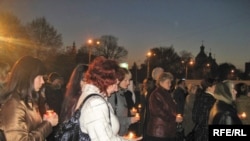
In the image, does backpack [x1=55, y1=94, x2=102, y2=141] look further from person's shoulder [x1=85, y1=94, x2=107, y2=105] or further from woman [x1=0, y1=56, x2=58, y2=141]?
woman [x1=0, y1=56, x2=58, y2=141]

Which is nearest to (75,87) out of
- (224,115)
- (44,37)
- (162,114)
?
(224,115)

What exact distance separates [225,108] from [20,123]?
295 cm

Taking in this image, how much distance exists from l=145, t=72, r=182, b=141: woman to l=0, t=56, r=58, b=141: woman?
318cm

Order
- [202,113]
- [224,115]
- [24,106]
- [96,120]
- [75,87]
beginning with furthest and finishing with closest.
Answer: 1. [202,113]
2. [224,115]
3. [75,87]
4. [24,106]
5. [96,120]

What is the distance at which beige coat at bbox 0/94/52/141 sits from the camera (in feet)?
11.1

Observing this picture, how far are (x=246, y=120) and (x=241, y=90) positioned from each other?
35.8 inches

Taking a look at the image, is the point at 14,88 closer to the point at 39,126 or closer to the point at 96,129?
the point at 39,126

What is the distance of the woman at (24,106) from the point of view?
134 inches

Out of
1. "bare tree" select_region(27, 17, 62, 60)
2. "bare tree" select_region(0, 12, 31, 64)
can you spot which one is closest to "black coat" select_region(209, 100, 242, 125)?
"bare tree" select_region(0, 12, 31, 64)

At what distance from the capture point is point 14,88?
3.59 metres

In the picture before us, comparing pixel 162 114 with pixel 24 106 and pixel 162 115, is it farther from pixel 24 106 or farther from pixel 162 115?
pixel 24 106

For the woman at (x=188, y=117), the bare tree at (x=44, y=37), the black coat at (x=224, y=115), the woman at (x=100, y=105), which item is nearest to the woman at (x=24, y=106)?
the woman at (x=100, y=105)

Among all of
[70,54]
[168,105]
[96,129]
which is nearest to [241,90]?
[168,105]

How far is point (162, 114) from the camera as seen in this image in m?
6.62
